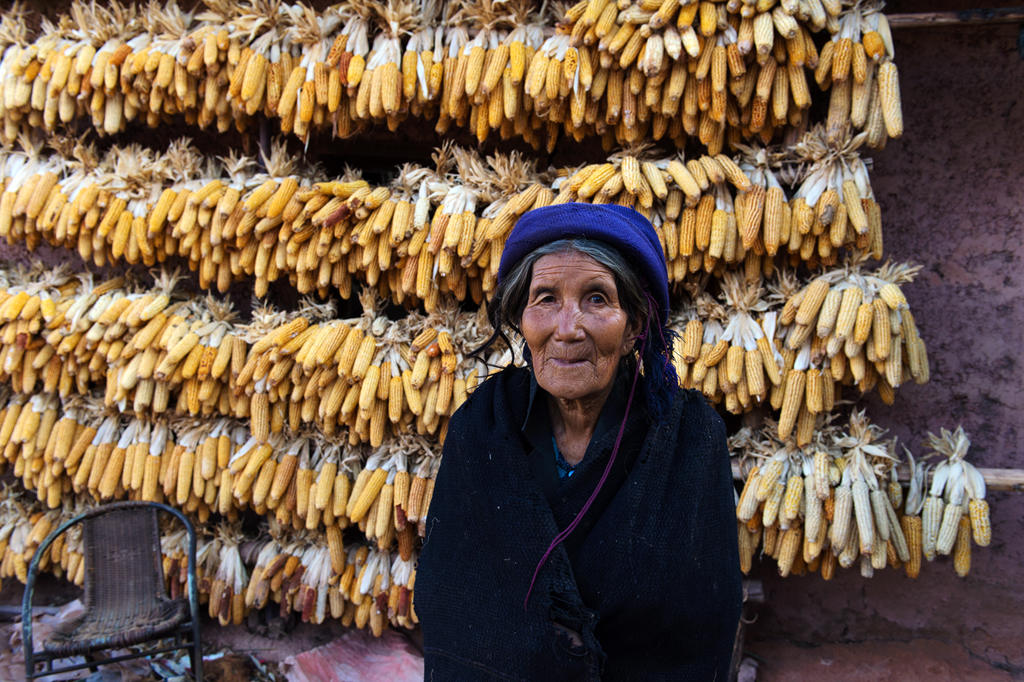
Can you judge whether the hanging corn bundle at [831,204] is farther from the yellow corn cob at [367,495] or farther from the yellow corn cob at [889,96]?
the yellow corn cob at [367,495]

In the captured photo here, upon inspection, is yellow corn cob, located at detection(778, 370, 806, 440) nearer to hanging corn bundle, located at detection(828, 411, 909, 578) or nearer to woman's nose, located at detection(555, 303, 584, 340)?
hanging corn bundle, located at detection(828, 411, 909, 578)

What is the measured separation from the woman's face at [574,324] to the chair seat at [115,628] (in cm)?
293

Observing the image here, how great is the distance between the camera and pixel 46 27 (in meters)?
4.73

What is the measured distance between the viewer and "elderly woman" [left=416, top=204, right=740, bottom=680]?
1.87 meters

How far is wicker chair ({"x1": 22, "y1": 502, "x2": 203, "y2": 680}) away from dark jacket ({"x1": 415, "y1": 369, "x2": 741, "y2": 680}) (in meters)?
2.38

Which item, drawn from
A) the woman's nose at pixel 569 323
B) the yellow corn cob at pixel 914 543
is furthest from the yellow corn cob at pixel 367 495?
the yellow corn cob at pixel 914 543

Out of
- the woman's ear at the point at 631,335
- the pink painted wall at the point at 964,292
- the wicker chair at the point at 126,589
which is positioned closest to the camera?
the woman's ear at the point at 631,335

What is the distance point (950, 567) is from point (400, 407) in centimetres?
319

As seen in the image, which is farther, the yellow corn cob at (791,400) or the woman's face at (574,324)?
the yellow corn cob at (791,400)

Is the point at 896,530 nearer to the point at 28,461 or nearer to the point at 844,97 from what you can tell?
the point at 844,97

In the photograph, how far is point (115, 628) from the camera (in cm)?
378

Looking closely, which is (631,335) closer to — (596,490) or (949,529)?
(596,490)

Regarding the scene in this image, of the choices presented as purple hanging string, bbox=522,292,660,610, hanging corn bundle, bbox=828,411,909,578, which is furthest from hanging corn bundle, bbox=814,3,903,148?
purple hanging string, bbox=522,292,660,610

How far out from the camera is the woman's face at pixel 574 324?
1.97m
